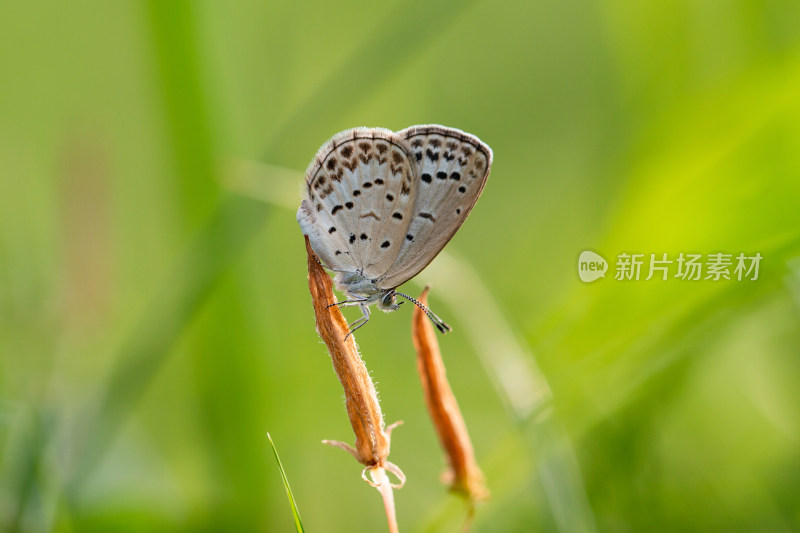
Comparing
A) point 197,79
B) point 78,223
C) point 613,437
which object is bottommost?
point 78,223

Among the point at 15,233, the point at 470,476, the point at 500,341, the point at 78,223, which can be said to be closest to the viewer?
the point at 470,476

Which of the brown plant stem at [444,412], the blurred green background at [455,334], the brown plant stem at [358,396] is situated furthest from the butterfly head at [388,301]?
the brown plant stem at [358,396]

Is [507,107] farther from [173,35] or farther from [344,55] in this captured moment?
[173,35]

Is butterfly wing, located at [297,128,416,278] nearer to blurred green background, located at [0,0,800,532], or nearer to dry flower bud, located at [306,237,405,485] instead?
blurred green background, located at [0,0,800,532]

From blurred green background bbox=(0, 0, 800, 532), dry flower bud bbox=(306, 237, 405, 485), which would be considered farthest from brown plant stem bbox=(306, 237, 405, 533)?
blurred green background bbox=(0, 0, 800, 532)

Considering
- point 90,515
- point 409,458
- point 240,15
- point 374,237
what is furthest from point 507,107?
point 90,515

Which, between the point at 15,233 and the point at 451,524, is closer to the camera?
the point at 451,524

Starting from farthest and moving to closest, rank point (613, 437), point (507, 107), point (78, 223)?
1. point (507, 107)
2. point (78, 223)
3. point (613, 437)
